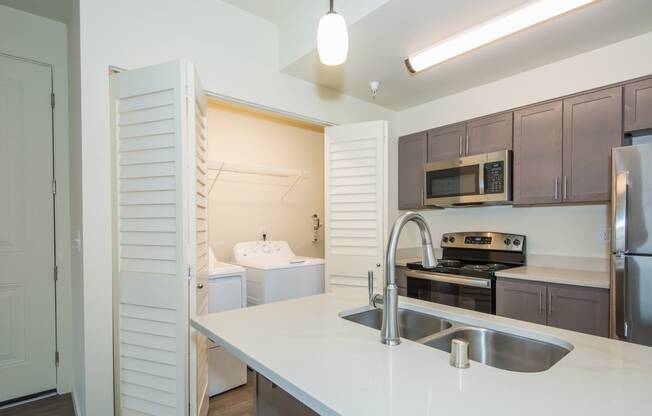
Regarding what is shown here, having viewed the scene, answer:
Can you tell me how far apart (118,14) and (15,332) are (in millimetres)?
2267

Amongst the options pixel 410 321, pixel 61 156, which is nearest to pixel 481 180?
pixel 410 321

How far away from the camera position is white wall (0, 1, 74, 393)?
2510mm

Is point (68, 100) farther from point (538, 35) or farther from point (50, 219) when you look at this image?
point (538, 35)

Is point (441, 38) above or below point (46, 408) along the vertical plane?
above

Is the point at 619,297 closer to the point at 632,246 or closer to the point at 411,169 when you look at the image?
the point at 632,246

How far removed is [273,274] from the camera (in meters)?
2.82

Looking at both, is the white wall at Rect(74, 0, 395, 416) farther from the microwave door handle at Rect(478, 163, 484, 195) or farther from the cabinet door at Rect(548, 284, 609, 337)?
the cabinet door at Rect(548, 284, 609, 337)

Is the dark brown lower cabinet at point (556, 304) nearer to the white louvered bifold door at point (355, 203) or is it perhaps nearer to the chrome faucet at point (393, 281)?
the white louvered bifold door at point (355, 203)

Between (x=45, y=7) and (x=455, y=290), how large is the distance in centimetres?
359

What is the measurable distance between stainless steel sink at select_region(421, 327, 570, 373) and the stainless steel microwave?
1.73 metres

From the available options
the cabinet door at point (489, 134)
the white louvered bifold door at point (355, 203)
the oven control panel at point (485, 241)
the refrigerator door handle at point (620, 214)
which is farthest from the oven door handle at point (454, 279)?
the cabinet door at point (489, 134)

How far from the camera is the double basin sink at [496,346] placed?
113 centimetres

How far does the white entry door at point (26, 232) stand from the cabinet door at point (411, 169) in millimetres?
3020

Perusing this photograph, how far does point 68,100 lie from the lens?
8.64 feet
